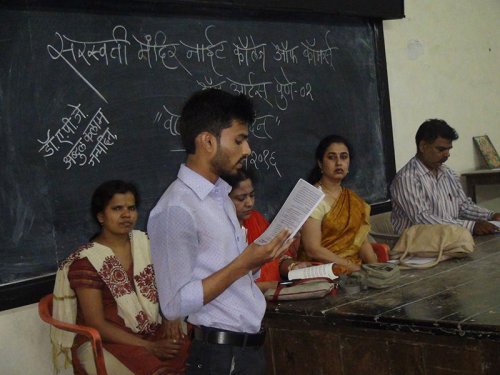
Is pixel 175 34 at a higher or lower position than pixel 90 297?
higher

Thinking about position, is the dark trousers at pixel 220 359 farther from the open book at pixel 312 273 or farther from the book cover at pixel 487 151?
the book cover at pixel 487 151

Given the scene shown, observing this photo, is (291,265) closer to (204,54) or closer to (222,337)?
(204,54)

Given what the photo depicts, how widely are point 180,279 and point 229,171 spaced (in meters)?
0.34

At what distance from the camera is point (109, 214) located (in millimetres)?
3361

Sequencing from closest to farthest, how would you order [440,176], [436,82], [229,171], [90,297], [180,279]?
1. [180,279]
2. [229,171]
3. [90,297]
4. [440,176]
5. [436,82]

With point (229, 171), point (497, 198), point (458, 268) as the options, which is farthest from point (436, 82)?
point (229, 171)

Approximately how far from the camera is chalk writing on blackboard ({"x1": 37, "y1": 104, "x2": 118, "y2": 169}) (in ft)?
11.3

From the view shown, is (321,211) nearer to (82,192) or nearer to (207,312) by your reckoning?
(82,192)

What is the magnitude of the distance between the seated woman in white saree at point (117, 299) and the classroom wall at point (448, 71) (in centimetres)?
297

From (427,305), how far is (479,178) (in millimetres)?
3744

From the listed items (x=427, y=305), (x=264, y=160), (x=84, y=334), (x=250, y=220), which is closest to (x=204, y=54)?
(x=264, y=160)

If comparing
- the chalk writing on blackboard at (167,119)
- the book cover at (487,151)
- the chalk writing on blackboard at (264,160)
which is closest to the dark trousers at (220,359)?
the chalk writing on blackboard at (167,119)

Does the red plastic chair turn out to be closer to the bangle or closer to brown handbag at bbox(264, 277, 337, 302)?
brown handbag at bbox(264, 277, 337, 302)

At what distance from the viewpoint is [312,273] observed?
11.2ft
